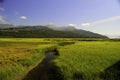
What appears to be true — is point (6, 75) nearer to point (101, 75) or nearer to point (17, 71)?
point (17, 71)

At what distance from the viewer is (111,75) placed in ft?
72.6

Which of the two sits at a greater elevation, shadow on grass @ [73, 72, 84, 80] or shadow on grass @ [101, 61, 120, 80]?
shadow on grass @ [101, 61, 120, 80]

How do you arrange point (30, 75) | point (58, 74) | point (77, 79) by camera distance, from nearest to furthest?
point (77, 79), point (58, 74), point (30, 75)

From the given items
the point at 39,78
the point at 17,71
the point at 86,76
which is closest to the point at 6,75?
the point at 17,71

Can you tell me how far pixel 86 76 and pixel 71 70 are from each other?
300cm

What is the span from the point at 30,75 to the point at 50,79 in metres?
4.41

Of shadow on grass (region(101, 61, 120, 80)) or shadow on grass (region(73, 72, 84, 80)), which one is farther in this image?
shadow on grass (region(73, 72, 84, 80))

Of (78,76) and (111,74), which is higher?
(111,74)

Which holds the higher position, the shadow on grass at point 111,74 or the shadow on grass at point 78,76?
the shadow on grass at point 111,74

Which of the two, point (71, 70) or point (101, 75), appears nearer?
point (101, 75)

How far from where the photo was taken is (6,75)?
24000mm

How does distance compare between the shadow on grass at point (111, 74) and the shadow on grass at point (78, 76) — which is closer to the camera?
the shadow on grass at point (111, 74)

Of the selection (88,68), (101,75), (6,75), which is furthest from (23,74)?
(101,75)

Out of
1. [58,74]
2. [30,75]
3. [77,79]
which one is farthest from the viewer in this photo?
[30,75]
